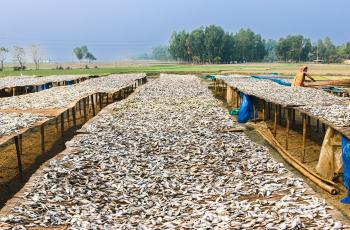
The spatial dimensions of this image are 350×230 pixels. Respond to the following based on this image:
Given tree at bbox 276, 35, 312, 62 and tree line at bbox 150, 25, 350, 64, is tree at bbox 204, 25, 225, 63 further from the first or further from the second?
tree at bbox 276, 35, 312, 62

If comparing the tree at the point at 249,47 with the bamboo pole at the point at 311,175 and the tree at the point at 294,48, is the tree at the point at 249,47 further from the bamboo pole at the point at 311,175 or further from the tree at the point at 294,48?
the bamboo pole at the point at 311,175

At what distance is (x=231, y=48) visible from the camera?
428 ft

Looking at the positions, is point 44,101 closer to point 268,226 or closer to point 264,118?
point 264,118

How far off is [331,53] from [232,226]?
161m

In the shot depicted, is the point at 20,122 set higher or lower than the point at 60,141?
higher

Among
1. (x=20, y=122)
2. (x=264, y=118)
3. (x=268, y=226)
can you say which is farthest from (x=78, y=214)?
(x=264, y=118)

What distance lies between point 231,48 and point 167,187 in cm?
12589

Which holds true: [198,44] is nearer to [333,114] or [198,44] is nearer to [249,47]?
[249,47]

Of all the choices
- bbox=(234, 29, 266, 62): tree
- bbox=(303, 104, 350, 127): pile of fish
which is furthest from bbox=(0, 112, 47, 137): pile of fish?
bbox=(234, 29, 266, 62): tree

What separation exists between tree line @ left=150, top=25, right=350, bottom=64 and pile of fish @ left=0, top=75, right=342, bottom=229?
374 ft

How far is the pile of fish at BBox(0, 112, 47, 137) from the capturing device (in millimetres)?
11922

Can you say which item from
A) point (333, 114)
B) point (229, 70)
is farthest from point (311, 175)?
point (229, 70)

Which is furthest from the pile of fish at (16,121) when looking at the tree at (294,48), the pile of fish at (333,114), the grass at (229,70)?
the tree at (294,48)

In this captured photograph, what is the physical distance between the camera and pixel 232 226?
6.21 m
